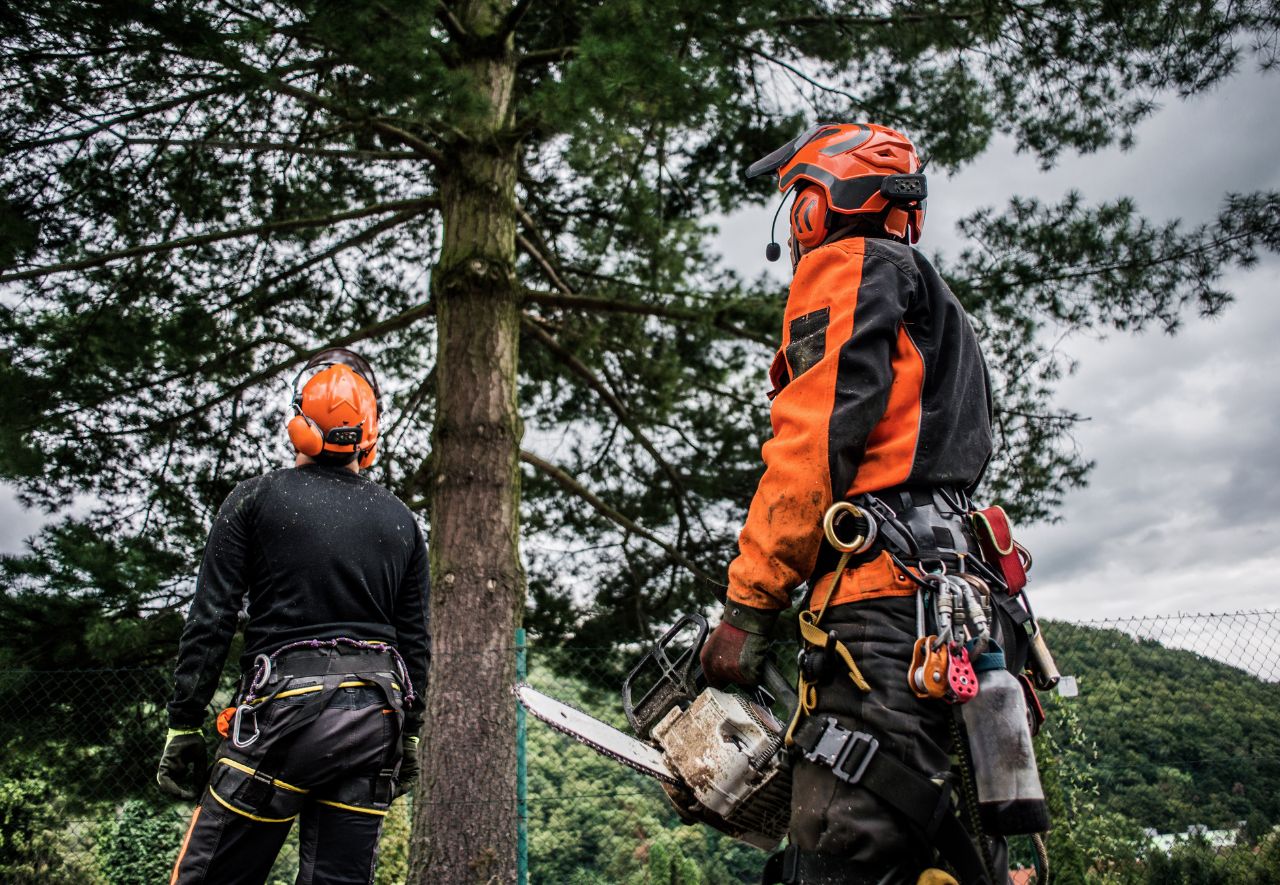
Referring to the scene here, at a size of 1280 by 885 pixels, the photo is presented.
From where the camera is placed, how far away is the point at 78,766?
6.73 m

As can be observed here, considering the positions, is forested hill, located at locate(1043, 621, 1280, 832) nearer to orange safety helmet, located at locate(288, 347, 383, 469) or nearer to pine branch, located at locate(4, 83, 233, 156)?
orange safety helmet, located at locate(288, 347, 383, 469)

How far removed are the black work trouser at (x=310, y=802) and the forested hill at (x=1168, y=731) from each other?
5225 mm

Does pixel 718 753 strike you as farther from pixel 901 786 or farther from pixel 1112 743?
pixel 1112 743

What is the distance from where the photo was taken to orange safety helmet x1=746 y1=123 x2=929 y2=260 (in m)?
2.37

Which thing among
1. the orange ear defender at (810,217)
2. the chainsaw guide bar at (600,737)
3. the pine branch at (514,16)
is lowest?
the chainsaw guide bar at (600,737)

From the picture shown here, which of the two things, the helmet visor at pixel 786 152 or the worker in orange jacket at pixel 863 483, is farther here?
the helmet visor at pixel 786 152

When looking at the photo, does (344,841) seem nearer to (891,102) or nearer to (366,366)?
(366,366)

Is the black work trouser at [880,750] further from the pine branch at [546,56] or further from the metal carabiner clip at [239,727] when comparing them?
the pine branch at [546,56]

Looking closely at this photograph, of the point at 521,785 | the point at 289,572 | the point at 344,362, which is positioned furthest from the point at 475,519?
the point at 289,572

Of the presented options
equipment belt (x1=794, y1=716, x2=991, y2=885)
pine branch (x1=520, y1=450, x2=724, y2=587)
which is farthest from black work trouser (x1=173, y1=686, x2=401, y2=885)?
pine branch (x1=520, y1=450, x2=724, y2=587)

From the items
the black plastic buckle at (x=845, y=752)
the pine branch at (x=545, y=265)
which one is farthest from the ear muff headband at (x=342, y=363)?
the pine branch at (x=545, y=265)

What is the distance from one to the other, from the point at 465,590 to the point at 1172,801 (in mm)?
4989

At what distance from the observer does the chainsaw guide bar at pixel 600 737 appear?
2.13m

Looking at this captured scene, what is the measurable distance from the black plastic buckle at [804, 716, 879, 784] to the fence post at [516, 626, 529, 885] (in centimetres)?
350
